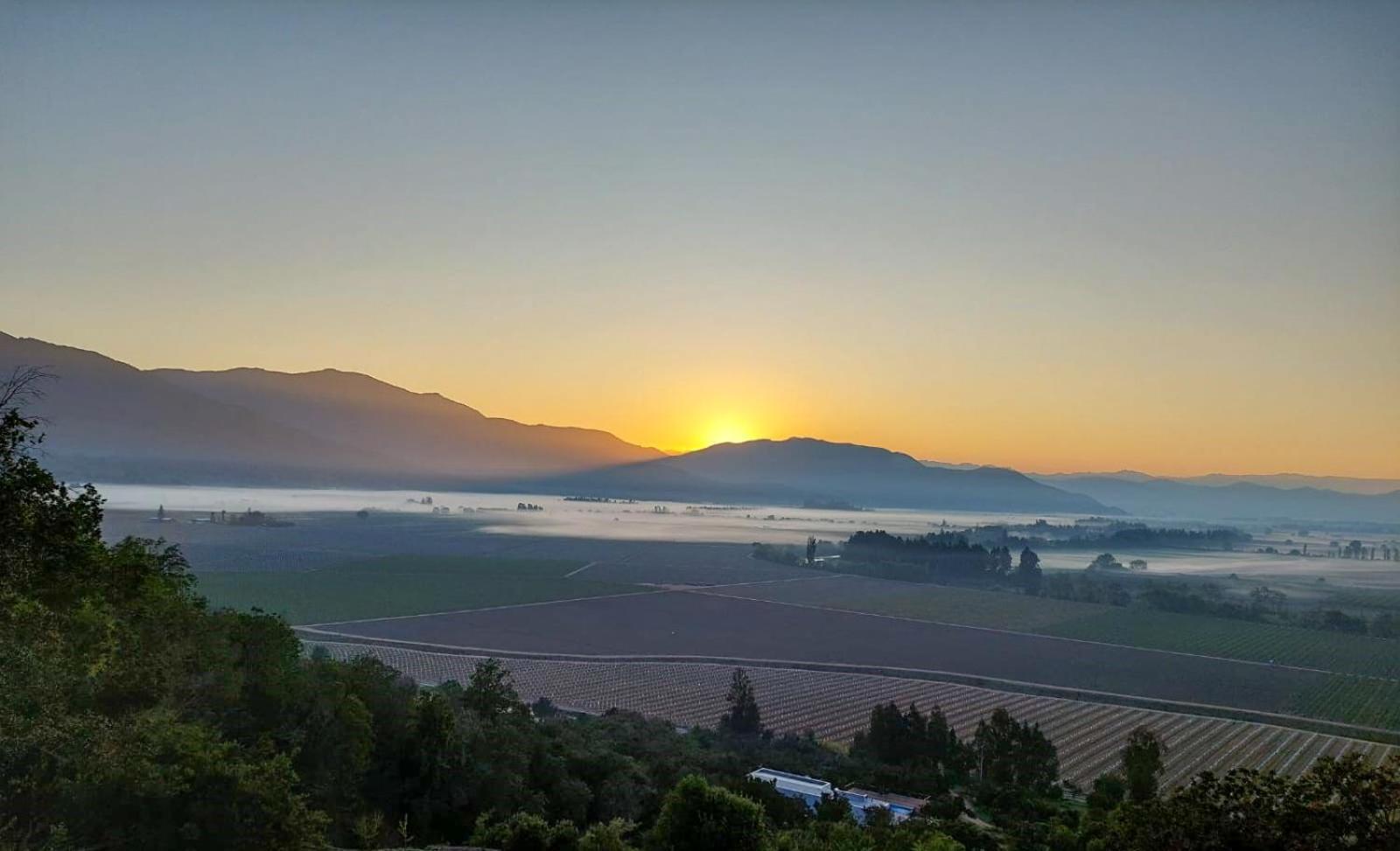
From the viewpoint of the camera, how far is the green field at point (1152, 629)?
152 ft

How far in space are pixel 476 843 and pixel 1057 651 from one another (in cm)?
4205

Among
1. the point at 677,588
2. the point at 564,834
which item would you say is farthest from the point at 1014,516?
the point at 564,834

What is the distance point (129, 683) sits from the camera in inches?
440

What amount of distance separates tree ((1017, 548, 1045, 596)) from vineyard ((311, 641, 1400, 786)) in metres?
41.7

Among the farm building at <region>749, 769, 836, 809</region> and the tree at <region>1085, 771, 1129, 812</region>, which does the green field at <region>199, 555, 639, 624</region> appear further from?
the tree at <region>1085, 771, 1129, 812</region>

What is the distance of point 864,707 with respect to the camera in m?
33.4

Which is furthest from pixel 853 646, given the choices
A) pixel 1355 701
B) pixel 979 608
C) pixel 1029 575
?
pixel 1029 575

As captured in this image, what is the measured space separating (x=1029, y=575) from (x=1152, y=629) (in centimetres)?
2378

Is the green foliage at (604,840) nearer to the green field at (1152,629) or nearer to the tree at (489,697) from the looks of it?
the tree at (489,697)

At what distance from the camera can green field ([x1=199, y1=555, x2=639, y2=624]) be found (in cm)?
5325

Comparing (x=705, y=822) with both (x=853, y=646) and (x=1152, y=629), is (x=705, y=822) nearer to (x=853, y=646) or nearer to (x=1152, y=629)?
(x=853, y=646)

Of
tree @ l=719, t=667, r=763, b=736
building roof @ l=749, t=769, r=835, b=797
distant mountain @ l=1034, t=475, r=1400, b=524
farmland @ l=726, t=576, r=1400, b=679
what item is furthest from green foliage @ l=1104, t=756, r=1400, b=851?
farmland @ l=726, t=576, r=1400, b=679

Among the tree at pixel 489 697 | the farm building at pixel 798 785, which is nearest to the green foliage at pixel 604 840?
the tree at pixel 489 697

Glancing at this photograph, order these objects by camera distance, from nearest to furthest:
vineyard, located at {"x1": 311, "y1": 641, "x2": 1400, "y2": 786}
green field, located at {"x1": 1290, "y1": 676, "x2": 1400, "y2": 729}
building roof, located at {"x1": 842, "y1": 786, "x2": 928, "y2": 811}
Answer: building roof, located at {"x1": 842, "y1": 786, "x2": 928, "y2": 811} → vineyard, located at {"x1": 311, "y1": 641, "x2": 1400, "y2": 786} → green field, located at {"x1": 1290, "y1": 676, "x2": 1400, "y2": 729}
